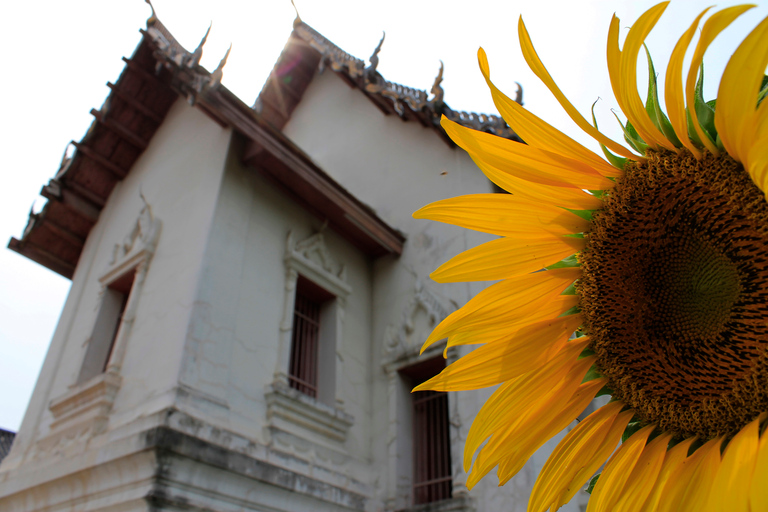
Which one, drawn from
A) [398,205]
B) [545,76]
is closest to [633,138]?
[545,76]

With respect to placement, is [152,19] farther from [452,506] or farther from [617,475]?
[617,475]

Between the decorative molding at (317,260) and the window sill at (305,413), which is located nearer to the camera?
the window sill at (305,413)

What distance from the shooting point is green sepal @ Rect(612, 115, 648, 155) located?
0.70m

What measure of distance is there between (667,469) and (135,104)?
285 inches

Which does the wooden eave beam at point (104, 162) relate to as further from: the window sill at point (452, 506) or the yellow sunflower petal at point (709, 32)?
the yellow sunflower petal at point (709, 32)

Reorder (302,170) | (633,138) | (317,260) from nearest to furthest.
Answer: (633,138) < (302,170) < (317,260)

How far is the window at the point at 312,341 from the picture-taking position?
505 centimetres

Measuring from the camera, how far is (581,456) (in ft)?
2.43

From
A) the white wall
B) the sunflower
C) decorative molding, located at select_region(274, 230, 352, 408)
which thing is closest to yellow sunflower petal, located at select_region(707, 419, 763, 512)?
the sunflower

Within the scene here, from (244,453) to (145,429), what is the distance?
677 mm

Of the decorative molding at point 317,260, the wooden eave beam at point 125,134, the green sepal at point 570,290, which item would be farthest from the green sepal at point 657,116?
the wooden eave beam at point 125,134

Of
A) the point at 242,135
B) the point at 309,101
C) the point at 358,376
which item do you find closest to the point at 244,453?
the point at 358,376

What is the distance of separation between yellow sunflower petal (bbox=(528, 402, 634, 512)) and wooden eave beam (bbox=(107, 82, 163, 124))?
6.74m

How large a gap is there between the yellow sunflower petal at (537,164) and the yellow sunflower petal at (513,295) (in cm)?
13
